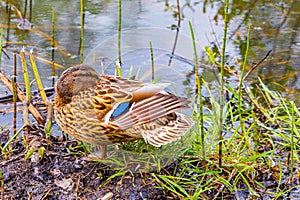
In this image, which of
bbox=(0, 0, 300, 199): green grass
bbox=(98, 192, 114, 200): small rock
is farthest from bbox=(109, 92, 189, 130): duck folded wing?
bbox=(98, 192, 114, 200): small rock

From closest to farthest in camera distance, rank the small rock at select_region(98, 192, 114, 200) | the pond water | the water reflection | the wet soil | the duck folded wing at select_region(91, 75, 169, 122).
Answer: the small rock at select_region(98, 192, 114, 200) < the duck folded wing at select_region(91, 75, 169, 122) < the wet soil < the pond water < the water reflection

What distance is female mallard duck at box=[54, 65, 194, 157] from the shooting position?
3.39m

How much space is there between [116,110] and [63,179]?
2.22ft

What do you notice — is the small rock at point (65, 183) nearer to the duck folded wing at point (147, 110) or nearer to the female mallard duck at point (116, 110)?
the female mallard duck at point (116, 110)

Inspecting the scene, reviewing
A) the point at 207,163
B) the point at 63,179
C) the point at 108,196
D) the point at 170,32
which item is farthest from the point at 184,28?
the point at 108,196

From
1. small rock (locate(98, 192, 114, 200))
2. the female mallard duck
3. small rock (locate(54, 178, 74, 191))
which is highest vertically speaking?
the female mallard duck

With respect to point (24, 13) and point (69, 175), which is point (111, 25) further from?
point (69, 175)

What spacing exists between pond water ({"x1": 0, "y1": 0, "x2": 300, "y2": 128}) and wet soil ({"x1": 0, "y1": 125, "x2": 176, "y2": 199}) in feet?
3.14

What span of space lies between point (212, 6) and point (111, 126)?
15.3ft

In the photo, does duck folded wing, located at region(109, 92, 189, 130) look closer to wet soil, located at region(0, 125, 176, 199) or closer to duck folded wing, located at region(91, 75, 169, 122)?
duck folded wing, located at region(91, 75, 169, 122)

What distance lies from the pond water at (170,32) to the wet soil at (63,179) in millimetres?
957

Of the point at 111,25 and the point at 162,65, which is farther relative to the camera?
the point at 111,25

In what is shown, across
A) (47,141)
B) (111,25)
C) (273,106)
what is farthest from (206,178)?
(111,25)

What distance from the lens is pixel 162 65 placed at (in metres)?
3.90
